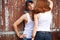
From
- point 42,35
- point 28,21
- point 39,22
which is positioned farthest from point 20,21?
point 42,35

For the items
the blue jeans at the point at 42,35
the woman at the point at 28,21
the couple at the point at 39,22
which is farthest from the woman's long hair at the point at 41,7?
the blue jeans at the point at 42,35

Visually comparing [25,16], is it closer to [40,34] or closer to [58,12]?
[40,34]

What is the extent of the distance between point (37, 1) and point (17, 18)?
1.73 feet

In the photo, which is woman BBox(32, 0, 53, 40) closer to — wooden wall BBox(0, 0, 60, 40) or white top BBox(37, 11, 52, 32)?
white top BBox(37, 11, 52, 32)

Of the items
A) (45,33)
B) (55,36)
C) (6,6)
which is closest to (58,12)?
(55,36)

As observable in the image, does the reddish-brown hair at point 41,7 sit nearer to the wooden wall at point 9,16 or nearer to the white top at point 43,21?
the white top at point 43,21

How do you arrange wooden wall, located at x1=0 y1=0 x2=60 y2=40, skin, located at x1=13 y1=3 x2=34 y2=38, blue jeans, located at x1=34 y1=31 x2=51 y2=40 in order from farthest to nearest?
wooden wall, located at x1=0 y1=0 x2=60 y2=40, skin, located at x1=13 y1=3 x2=34 y2=38, blue jeans, located at x1=34 y1=31 x2=51 y2=40

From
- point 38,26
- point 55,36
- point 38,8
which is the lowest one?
point 55,36

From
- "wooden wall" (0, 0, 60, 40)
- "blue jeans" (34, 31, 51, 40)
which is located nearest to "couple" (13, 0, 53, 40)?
"blue jeans" (34, 31, 51, 40)

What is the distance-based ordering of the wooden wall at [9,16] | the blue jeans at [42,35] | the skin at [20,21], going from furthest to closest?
the wooden wall at [9,16], the skin at [20,21], the blue jeans at [42,35]

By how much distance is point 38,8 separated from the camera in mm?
3816

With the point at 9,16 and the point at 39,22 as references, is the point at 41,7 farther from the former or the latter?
the point at 9,16

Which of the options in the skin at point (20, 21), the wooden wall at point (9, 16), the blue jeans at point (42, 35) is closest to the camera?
the blue jeans at point (42, 35)

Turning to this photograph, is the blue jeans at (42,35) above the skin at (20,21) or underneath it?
underneath
